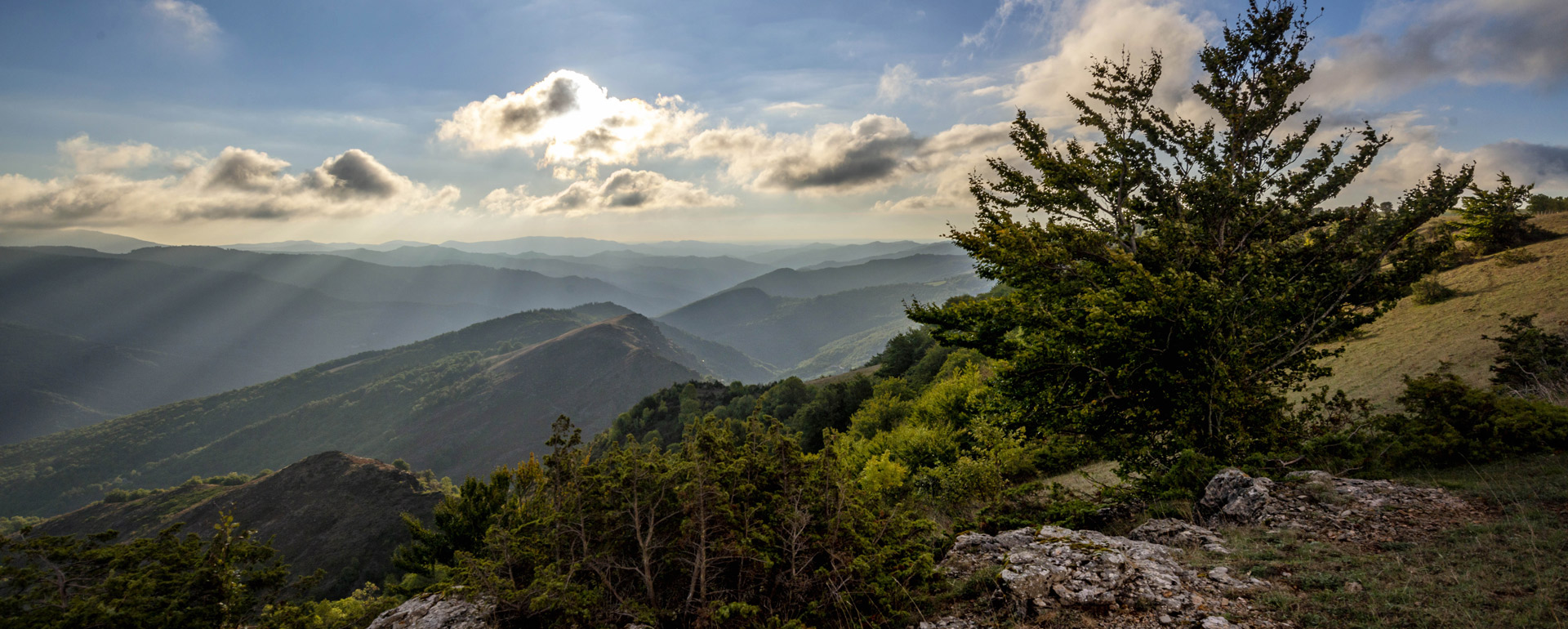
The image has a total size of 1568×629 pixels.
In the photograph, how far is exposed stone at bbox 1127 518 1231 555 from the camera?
6.88 m

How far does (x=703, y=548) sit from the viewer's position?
583 cm

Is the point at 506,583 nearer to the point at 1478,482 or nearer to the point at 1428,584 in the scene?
the point at 1428,584

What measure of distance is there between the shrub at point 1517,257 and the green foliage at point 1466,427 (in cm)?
1968

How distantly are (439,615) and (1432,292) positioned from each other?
33542 mm

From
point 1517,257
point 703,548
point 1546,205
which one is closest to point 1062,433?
point 703,548

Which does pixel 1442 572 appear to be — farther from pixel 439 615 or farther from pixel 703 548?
pixel 439 615

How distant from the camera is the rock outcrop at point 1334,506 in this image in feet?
21.5

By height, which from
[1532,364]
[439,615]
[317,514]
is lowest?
[317,514]

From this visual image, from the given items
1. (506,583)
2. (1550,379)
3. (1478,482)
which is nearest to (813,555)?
(506,583)

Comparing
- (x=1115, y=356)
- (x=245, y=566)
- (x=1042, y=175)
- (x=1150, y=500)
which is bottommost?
(x=245, y=566)

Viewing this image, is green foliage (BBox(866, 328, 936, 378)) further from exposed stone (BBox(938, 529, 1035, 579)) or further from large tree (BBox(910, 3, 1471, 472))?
exposed stone (BBox(938, 529, 1035, 579))

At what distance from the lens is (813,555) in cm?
599

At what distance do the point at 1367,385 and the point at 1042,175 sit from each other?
565 inches

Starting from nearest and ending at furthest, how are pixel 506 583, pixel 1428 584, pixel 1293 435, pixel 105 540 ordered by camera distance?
pixel 1428 584, pixel 506 583, pixel 1293 435, pixel 105 540
